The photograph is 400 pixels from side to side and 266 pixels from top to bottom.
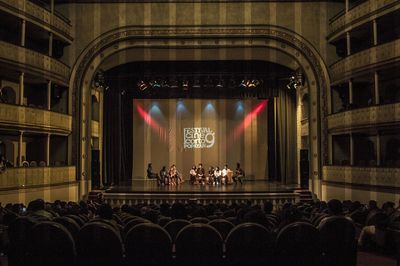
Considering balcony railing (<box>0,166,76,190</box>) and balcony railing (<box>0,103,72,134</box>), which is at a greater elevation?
balcony railing (<box>0,103,72,134</box>)

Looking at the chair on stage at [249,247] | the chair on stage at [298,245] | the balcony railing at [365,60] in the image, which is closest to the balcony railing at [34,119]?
the balcony railing at [365,60]

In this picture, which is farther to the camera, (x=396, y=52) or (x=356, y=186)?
(x=356, y=186)

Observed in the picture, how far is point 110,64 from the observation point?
25.6m

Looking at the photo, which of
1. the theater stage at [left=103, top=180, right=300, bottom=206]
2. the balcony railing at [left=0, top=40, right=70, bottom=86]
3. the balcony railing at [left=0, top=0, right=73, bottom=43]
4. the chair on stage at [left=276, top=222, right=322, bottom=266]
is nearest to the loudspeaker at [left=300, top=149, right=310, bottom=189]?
the theater stage at [left=103, top=180, right=300, bottom=206]

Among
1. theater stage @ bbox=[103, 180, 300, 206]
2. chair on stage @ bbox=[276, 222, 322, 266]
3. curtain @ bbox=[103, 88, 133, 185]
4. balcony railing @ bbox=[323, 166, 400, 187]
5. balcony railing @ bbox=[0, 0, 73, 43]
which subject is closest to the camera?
chair on stage @ bbox=[276, 222, 322, 266]

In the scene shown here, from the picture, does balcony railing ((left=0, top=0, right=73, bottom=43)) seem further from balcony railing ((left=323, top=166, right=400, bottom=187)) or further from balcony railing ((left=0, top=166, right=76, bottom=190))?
balcony railing ((left=323, top=166, right=400, bottom=187))

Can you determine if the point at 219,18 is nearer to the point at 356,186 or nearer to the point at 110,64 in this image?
the point at 110,64

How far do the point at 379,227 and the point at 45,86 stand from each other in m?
20.1

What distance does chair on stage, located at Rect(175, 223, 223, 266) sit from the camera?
393 cm

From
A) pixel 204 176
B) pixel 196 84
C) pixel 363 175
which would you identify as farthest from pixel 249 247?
pixel 204 176

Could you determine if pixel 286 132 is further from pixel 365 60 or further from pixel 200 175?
pixel 365 60

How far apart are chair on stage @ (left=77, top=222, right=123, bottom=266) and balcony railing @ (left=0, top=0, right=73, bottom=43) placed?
16925 mm

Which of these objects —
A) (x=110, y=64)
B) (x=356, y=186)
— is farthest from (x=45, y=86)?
(x=356, y=186)

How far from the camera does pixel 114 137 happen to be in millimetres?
28219
